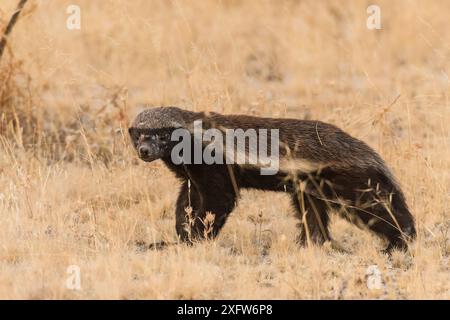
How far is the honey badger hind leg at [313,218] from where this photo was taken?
271 inches

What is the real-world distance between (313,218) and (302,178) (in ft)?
1.70

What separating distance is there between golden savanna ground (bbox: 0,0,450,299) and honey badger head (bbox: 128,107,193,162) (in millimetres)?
528

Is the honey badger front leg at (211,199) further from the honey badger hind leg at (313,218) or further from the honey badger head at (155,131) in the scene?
the honey badger hind leg at (313,218)

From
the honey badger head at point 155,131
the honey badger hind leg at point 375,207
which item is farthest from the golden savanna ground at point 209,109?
the honey badger head at point 155,131

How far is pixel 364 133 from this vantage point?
9.33m

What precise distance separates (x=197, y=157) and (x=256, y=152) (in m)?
0.46

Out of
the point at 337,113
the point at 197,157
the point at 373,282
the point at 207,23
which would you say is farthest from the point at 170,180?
the point at 207,23

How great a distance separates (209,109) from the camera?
8.39 meters

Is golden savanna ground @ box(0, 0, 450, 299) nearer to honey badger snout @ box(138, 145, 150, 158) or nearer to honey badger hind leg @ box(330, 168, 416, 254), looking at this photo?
→ honey badger hind leg @ box(330, 168, 416, 254)

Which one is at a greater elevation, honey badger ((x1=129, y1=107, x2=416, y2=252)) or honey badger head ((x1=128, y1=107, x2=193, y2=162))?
honey badger head ((x1=128, y1=107, x2=193, y2=162))

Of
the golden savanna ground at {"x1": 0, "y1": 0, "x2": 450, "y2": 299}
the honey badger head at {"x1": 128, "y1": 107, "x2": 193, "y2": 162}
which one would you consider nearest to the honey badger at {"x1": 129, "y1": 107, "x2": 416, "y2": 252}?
the honey badger head at {"x1": 128, "y1": 107, "x2": 193, "y2": 162}

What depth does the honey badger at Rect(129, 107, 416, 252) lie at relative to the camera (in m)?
6.58

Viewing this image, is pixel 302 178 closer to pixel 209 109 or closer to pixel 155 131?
pixel 155 131

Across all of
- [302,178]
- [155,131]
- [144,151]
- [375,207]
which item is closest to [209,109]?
[155,131]
